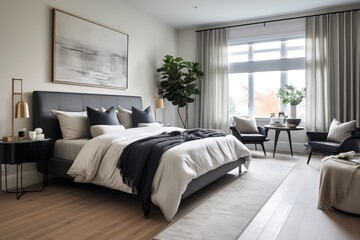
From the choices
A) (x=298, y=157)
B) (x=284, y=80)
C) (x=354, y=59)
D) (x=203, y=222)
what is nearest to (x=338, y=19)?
(x=354, y=59)

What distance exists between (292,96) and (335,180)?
3.34 m

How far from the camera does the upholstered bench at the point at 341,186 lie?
8.94ft

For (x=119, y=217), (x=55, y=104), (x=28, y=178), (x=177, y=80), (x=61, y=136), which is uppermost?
(x=177, y=80)

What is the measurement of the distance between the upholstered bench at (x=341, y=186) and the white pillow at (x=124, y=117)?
3028mm

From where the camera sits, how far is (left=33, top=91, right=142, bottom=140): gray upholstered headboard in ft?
12.3

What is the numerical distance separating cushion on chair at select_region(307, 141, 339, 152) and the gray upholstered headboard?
362cm

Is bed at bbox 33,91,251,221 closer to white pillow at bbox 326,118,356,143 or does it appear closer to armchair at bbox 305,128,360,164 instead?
armchair at bbox 305,128,360,164

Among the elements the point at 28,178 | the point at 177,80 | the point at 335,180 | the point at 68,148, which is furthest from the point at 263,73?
the point at 28,178

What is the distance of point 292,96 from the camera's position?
588 centimetres

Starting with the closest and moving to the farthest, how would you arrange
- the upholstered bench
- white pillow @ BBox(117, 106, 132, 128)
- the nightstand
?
1. the upholstered bench
2. the nightstand
3. white pillow @ BBox(117, 106, 132, 128)

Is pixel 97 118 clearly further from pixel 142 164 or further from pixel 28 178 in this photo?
pixel 142 164

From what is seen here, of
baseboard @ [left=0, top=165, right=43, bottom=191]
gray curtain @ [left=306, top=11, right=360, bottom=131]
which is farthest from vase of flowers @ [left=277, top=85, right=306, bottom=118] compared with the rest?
baseboard @ [left=0, top=165, right=43, bottom=191]

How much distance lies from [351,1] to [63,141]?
5841 mm

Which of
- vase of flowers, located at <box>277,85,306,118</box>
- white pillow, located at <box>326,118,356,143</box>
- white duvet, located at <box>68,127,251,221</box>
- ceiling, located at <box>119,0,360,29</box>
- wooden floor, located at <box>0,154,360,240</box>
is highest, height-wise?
ceiling, located at <box>119,0,360,29</box>
